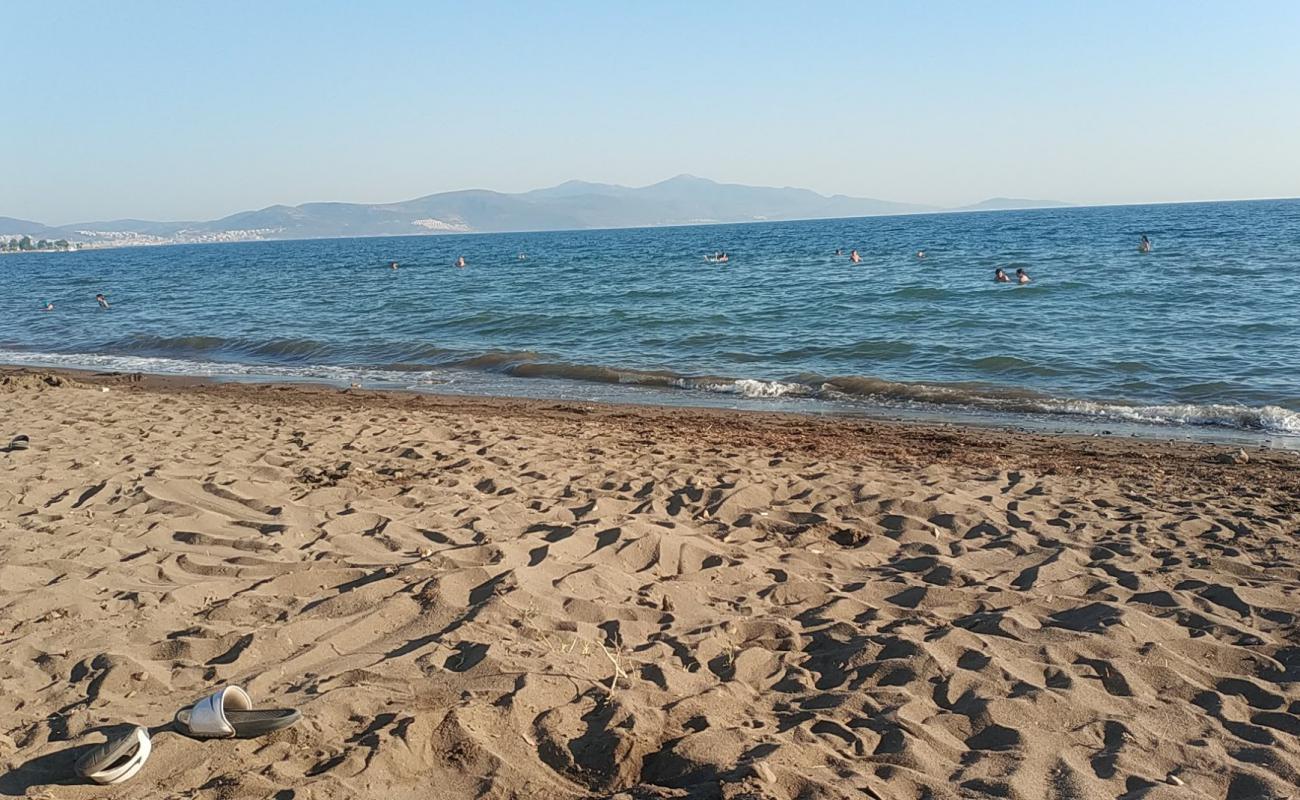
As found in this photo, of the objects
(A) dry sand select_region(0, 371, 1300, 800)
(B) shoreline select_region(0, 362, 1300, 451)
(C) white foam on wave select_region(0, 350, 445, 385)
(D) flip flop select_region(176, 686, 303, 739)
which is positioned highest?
(D) flip flop select_region(176, 686, 303, 739)

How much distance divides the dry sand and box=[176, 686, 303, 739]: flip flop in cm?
6

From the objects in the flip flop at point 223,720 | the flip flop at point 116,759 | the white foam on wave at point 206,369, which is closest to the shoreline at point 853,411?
the white foam on wave at point 206,369

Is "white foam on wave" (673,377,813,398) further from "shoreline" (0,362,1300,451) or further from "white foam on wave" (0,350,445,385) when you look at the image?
"white foam on wave" (0,350,445,385)

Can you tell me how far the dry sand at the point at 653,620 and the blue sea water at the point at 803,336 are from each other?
4.55m

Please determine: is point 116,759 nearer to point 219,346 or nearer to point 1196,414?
point 1196,414

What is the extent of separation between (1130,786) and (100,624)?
14.1ft

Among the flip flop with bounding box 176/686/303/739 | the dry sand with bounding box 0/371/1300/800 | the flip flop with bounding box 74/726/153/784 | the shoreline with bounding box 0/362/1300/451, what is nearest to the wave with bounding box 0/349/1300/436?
the shoreline with bounding box 0/362/1300/451

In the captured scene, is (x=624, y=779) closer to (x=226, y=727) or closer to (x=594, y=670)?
(x=594, y=670)

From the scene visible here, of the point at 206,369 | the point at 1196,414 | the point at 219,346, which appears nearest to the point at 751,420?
the point at 1196,414

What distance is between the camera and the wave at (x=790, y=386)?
34.0 ft

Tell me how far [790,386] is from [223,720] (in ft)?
34.5

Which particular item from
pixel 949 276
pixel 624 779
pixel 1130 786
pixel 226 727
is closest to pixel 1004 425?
pixel 1130 786

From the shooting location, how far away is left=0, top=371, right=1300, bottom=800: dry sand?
10.2 ft

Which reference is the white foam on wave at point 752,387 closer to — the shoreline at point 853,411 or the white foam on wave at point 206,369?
the shoreline at point 853,411
